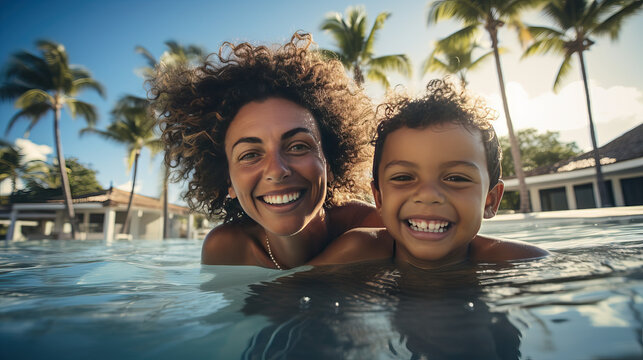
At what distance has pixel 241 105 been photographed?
108 inches

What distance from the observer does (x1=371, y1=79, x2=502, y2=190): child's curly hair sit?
2.20 m

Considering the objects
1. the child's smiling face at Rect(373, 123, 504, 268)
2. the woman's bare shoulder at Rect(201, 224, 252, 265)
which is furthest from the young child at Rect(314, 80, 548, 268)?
the woman's bare shoulder at Rect(201, 224, 252, 265)

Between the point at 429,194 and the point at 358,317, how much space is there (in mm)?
957

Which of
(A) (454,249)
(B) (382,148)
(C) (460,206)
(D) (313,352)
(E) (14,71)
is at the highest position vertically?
(E) (14,71)

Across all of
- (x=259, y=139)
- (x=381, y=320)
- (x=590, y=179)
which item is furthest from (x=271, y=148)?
(x=590, y=179)

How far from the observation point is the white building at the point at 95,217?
20078 mm

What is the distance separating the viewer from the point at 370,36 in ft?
59.6

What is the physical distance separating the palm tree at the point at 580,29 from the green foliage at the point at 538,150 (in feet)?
57.1

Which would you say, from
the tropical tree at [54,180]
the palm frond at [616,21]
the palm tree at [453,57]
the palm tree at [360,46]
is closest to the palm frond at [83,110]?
the tropical tree at [54,180]

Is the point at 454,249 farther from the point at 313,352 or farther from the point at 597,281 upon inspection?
the point at 313,352

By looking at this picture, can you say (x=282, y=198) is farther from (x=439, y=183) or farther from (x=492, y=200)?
(x=492, y=200)

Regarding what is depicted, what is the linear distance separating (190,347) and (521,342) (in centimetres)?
90

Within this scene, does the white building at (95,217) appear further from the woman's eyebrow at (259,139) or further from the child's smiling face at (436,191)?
the child's smiling face at (436,191)

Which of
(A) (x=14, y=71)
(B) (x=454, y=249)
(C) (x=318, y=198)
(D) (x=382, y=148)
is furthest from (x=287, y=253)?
(A) (x=14, y=71)
